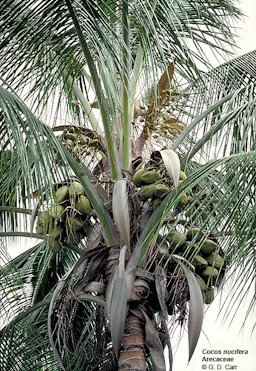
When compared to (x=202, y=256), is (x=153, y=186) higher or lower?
higher

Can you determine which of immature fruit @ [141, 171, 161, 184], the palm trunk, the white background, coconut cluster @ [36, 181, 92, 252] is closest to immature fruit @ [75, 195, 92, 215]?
coconut cluster @ [36, 181, 92, 252]

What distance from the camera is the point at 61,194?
2629 mm

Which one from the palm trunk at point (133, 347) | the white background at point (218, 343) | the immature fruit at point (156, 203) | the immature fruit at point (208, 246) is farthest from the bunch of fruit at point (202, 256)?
the white background at point (218, 343)

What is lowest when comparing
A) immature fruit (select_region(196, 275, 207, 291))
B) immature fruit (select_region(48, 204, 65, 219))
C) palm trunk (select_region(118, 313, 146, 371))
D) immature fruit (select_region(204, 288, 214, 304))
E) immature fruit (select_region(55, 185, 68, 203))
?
palm trunk (select_region(118, 313, 146, 371))

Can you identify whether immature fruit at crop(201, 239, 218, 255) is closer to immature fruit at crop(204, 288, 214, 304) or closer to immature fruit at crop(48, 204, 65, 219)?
immature fruit at crop(204, 288, 214, 304)

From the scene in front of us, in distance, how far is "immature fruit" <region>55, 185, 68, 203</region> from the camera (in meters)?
2.62

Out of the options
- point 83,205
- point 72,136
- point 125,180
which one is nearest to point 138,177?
point 125,180

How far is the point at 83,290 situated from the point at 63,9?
0.97 metres

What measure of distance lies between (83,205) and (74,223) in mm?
71

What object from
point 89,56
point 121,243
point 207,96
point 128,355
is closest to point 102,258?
point 121,243

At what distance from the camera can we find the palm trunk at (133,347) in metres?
2.53

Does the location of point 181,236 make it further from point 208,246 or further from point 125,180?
point 125,180

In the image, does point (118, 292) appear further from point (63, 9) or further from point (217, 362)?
point (217, 362)

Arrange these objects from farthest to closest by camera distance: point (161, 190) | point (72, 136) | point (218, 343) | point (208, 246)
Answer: point (218, 343) → point (72, 136) → point (208, 246) → point (161, 190)
